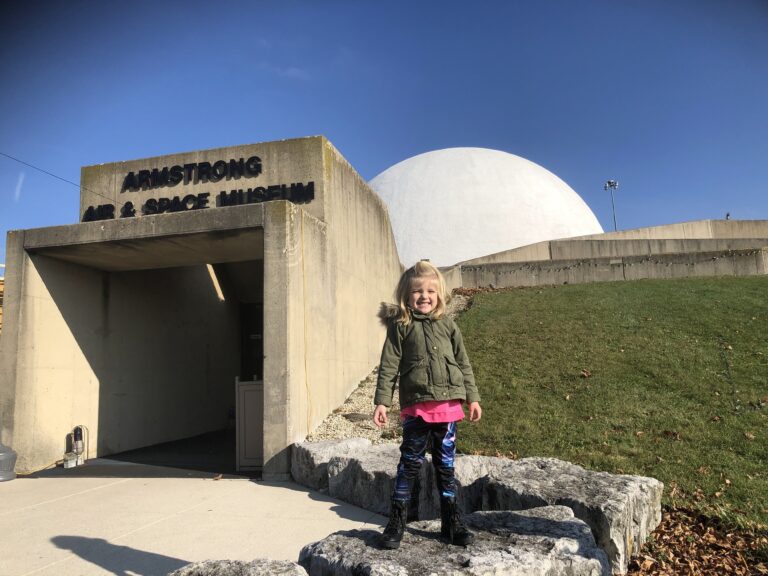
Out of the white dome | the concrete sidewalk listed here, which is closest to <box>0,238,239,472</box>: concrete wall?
the concrete sidewalk

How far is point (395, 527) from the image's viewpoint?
2898 millimetres

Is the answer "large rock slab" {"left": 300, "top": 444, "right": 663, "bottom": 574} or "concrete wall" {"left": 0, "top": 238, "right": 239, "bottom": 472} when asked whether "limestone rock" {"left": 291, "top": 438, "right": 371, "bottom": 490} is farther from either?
"concrete wall" {"left": 0, "top": 238, "right": 239, "bottom": 472}

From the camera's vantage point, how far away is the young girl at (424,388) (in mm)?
3016

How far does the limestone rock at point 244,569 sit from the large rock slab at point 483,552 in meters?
0.27

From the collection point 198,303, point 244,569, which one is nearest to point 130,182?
point 198,303

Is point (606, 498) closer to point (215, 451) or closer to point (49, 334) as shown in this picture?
point (215, 451)

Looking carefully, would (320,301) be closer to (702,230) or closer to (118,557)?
(118,557)

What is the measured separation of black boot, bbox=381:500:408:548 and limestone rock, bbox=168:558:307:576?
523mm

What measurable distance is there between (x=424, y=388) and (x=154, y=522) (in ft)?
10.6

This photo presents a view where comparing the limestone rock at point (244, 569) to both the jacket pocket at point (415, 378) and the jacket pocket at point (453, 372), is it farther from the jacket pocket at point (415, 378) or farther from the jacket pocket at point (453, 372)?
the jacket pocket at point (453, 372)

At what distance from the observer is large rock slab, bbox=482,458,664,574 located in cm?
338

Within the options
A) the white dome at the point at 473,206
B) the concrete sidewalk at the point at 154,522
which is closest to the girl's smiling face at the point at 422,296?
the concrete sidewalk at the point at 154,522

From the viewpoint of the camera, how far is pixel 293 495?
18.6 ft

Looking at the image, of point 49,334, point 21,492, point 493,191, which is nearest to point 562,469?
point 21,492
